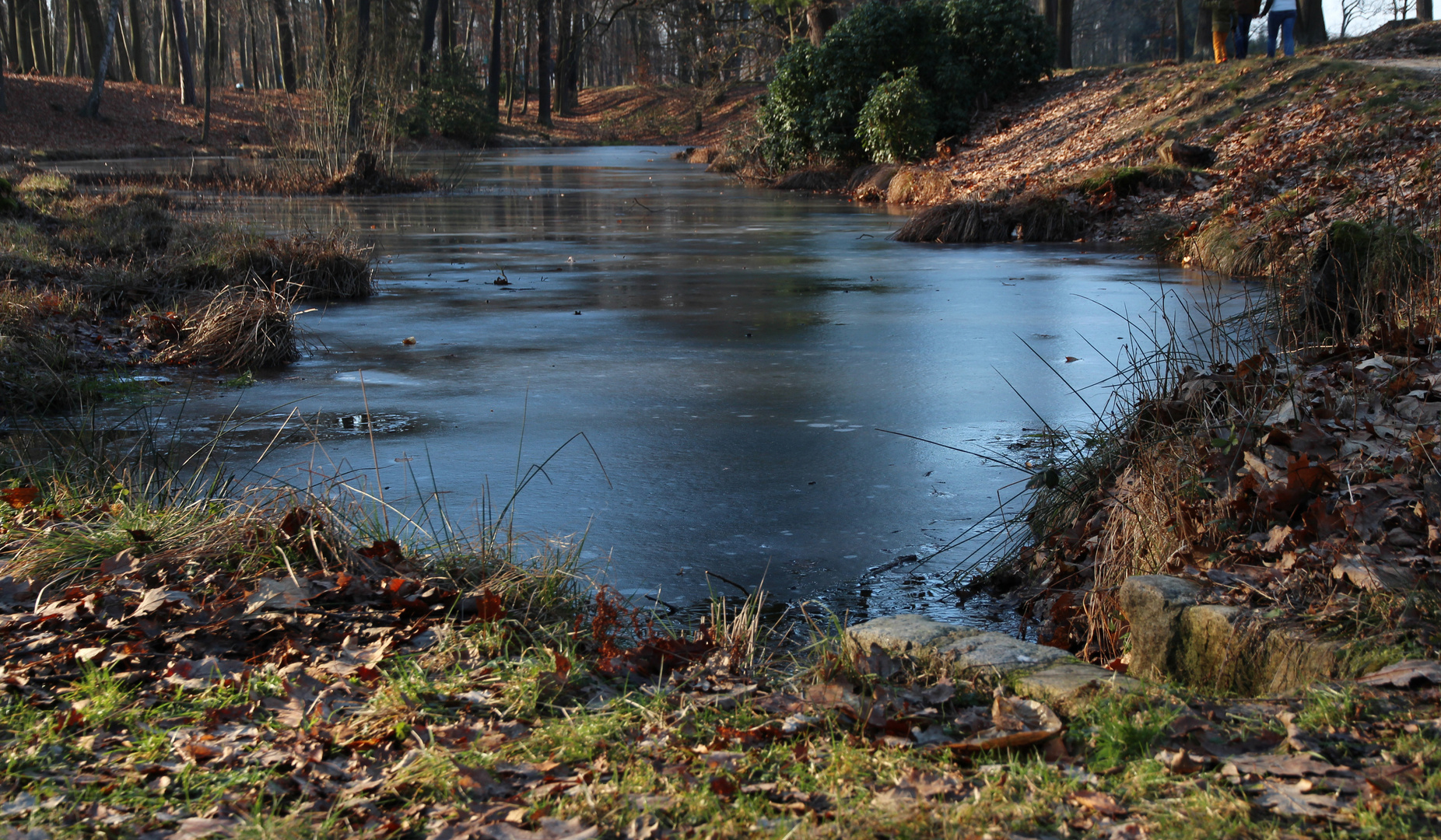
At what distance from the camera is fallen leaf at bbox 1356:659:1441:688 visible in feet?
11.0

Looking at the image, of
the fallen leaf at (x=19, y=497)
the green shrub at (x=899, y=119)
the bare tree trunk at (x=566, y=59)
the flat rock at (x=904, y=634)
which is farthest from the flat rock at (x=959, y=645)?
the bare tree trunk at (x=566, y=59)

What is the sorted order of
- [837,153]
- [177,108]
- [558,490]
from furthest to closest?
[177,108] < [837,153] < [558,490]

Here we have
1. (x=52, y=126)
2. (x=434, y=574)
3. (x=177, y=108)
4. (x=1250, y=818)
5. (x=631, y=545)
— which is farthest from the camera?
(x=177, y=108)

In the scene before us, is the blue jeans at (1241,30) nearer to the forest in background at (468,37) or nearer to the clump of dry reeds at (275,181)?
the forest in background at (468,37)

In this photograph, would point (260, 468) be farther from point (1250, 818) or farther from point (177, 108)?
point (177, 108)

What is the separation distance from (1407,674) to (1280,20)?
962 inches

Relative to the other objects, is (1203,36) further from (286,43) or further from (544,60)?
(544,60)

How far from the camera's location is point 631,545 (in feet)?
17.8

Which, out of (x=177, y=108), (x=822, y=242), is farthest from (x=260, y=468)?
(x=177, y=108)

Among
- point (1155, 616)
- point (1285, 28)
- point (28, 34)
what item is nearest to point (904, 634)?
point (1155, 616)

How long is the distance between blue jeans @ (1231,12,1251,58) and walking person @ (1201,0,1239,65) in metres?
0.14

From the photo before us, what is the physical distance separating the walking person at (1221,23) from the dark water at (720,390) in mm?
11473

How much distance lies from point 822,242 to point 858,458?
11780 mm

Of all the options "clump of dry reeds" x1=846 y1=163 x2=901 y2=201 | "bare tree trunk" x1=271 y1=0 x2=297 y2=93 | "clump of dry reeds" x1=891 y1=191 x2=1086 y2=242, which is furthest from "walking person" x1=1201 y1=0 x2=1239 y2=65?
"bare tree trunk" x1=271 y1=0 x2=297 y2=93
